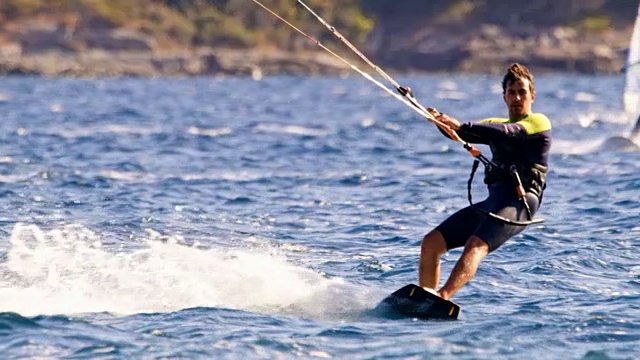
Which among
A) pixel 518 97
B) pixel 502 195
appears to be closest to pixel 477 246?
pixel 502 195

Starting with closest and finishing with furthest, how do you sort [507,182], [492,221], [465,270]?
[465,270]
[492,221]
[507,182]

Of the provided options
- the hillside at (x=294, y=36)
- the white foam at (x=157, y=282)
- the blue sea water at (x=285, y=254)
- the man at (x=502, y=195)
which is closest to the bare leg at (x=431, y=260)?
the man at (x=502, y=195)

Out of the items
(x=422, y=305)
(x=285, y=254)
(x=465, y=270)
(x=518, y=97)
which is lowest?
(x=285, y=254)

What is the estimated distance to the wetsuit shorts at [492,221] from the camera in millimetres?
10555

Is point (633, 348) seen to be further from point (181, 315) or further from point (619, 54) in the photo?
point (619, 54)

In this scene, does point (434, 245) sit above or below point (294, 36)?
below

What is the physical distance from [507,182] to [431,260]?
0.92 metres

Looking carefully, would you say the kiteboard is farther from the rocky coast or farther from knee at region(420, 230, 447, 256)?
the rocky coast

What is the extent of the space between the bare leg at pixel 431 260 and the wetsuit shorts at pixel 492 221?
77mm

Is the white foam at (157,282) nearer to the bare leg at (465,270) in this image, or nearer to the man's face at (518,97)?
the bare leg at (465,270)

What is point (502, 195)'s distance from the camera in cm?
1071

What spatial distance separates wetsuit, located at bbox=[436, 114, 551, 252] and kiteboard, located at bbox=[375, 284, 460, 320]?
20.9 inches

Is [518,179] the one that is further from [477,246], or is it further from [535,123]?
[477,246]

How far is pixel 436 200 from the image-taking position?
19.2 m
